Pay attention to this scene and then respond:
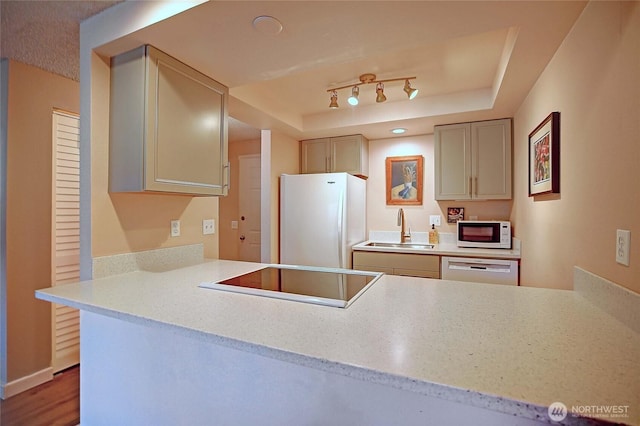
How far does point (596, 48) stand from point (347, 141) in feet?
7.89

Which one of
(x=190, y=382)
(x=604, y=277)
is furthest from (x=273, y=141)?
(x=604, y=277)

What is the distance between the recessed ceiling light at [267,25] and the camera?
4.31 ft

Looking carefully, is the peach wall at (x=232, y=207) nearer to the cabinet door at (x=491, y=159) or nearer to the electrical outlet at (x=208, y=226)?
the electrical outlet at (x=208, y=226)

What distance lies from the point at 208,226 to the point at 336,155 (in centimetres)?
180

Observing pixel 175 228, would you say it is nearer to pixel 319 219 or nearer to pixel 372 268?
pixel 319 219

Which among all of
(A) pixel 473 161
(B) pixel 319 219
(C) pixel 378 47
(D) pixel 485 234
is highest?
(C) pixel 378 47

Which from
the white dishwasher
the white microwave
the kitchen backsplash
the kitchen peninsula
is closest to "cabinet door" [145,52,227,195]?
the kitchen backsplash

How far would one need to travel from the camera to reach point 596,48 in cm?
115

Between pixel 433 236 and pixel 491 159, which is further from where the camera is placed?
pixel 433 236

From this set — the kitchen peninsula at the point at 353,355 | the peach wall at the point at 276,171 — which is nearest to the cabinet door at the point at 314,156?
the peach wall at the point at 276,171

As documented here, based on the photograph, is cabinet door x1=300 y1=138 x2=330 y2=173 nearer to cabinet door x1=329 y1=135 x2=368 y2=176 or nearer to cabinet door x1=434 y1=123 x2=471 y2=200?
cabinet door x1=329 y1=135 x2=368 y2=176

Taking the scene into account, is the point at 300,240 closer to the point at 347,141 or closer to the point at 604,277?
the point at 347,141

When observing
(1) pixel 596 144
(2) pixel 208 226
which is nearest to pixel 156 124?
(2) pixel 208 226

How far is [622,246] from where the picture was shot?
0.96 metres
